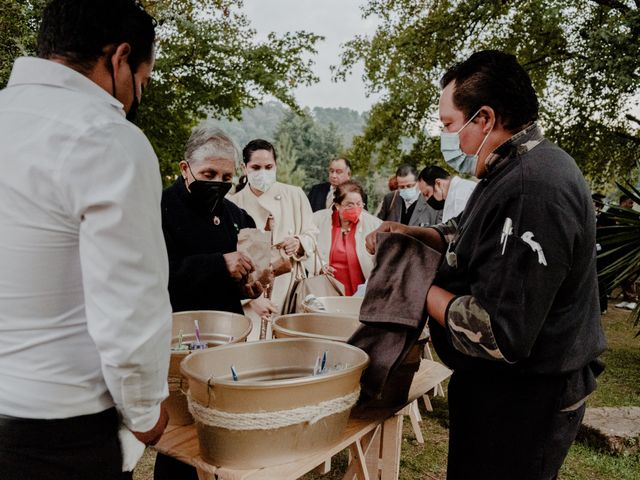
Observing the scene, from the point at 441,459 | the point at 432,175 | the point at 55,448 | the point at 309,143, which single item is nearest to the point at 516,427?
the point at 55,448

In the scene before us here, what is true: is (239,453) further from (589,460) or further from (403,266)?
(589,460)

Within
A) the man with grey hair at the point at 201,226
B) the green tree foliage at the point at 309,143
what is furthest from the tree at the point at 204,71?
the green tree foliage at the point at 309,143

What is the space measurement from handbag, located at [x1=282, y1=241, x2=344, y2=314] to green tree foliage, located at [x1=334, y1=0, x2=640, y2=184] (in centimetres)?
734

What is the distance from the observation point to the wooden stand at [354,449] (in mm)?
1283

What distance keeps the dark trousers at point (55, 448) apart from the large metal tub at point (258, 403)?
240mm

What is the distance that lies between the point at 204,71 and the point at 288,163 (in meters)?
20.1

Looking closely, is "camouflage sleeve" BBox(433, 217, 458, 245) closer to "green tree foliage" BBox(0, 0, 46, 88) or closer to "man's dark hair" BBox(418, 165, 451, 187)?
"man's dark hair" BBox(418, 165, 451, 187)

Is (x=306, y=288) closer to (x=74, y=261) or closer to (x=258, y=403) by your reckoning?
(x=258, y=403)

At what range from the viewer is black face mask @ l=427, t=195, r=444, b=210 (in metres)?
5.22

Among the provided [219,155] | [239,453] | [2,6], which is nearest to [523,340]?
[239,453]

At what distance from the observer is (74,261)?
1.04 metres

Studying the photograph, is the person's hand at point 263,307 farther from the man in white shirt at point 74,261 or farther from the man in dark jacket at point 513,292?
the man in white shirt at point 74,261

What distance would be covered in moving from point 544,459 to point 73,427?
122 centimetres

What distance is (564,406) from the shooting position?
1.44 metres
